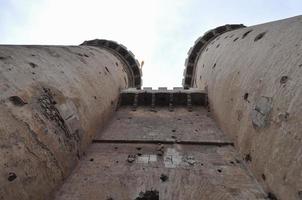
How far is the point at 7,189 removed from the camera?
11.9 feet

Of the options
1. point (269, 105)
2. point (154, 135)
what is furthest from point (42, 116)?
point (269, 105)

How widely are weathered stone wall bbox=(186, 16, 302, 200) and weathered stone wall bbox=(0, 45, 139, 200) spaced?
3.55 metres

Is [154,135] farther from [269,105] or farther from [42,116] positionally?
[269,105]

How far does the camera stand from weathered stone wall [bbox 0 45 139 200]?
157 inches

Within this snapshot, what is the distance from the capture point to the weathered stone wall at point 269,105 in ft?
12.8

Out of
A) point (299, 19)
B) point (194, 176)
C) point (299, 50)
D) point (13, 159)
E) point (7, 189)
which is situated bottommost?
point (194, 176)

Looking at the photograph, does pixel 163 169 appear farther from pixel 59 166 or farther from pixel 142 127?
pixel 142 127

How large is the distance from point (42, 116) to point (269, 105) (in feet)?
13.3

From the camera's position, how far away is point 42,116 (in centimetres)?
498

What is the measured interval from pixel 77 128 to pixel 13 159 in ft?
7.24

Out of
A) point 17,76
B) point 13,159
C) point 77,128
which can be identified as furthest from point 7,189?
point 77,128

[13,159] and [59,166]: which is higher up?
[13,159]

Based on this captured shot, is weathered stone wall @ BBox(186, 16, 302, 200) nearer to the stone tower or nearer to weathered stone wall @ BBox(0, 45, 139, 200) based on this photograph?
the stone tower

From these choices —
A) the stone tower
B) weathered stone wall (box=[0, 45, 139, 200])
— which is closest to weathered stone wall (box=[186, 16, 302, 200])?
the stone tower
